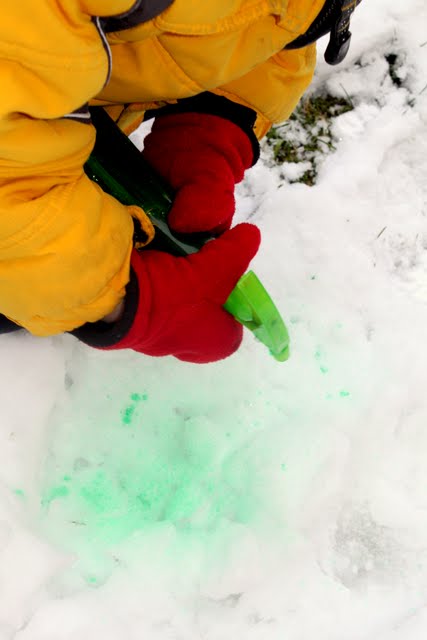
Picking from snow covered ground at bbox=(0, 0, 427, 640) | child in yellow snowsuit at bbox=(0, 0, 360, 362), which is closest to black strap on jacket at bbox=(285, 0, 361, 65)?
child in yellow snowsuit at bbox=(0, 0, 360, 362)

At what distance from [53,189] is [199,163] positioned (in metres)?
0.36

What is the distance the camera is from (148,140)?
1114 mm

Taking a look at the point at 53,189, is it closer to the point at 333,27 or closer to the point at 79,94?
the point at 79,94

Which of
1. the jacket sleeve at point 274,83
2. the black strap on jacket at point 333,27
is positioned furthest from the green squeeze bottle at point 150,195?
the black strap on jacket at point 333,27

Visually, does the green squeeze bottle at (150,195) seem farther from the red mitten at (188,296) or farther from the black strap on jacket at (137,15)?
the black strap on jacket at (137,15)

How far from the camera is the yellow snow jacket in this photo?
1.94 ft

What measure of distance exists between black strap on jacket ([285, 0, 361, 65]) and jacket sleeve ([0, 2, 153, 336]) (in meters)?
0.32

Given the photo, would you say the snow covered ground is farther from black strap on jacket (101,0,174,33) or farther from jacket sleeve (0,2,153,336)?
black strap on jacket (101,0,174,33)

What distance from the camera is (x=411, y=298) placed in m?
1.26

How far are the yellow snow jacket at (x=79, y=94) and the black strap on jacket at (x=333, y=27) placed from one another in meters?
0.02

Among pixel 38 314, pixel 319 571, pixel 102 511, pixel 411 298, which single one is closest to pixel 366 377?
pixel 411 298

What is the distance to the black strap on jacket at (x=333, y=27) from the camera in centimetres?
82

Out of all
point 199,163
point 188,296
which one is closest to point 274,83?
point 199,163

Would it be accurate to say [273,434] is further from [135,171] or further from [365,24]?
[365,24]
